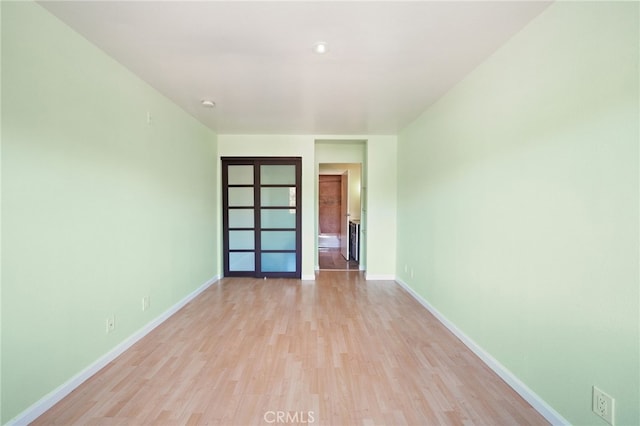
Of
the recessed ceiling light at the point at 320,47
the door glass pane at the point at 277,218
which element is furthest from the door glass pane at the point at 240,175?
the recessed ceiling light at the point at 320,47

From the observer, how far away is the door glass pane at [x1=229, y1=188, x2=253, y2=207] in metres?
4.90

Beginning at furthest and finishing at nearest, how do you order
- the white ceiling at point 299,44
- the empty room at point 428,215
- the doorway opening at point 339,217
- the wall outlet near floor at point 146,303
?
the doorway opening at point 339,217
the wall outlet near floor at point 146,303
the white ceiling at point 299,44
the empty room at point 428,215

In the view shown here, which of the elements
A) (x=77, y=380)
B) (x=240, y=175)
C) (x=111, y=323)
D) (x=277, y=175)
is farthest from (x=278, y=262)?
(x=77, y=380)

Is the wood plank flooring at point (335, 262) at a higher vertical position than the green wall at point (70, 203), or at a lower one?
lower

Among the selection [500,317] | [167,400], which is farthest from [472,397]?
[167,400]

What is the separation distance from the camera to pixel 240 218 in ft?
16.1

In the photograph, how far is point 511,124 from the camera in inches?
78.2

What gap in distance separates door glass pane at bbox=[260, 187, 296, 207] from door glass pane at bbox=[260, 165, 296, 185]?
123mm

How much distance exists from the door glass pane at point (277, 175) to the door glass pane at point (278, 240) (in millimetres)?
882

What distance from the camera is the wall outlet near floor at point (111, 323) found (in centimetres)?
227

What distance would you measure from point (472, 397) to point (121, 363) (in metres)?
2.67

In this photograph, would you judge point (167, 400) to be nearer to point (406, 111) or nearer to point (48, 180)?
point (48, 180)

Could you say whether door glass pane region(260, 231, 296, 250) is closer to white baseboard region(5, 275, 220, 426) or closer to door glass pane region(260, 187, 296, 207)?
door glass pane region(260, 187, 296, 207)

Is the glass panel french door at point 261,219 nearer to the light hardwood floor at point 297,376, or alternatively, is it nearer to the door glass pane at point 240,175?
the door glass pane at point 240,175
